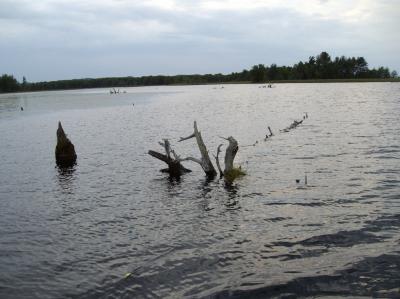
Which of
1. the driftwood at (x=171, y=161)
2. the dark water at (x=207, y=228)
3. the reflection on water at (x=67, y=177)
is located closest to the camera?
the dark water at (x=207, y=228)

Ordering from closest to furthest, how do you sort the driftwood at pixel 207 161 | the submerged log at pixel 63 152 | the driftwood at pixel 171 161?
the driftwood at pixel 207 161
the driftwood at pixel 171 161
the submerged log at pixel 63 152

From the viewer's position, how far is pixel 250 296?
1193cm

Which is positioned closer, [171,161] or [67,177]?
[171,161]

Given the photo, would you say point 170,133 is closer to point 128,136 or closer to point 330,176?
point 128,136

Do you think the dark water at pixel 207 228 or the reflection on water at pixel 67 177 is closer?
the dark water at pixel 207 228

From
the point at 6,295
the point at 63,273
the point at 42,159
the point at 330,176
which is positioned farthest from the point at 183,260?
the point at 42,159

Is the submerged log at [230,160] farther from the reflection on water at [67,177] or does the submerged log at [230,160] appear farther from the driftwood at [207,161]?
the reflection on water at [67,177]

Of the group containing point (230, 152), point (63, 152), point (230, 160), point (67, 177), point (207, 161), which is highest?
point (230, 152)

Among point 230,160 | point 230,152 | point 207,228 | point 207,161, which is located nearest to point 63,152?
point 207,161

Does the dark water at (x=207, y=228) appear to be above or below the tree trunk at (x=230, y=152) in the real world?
below

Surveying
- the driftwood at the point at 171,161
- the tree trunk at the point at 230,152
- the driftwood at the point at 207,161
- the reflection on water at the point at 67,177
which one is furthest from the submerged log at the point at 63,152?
the tree trunk at the point at 230,152

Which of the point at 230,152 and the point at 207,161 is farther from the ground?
the point at 230,152

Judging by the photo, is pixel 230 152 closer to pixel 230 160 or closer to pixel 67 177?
Answer: pixel 230 160

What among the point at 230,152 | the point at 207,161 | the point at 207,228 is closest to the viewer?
the point at 207,228
